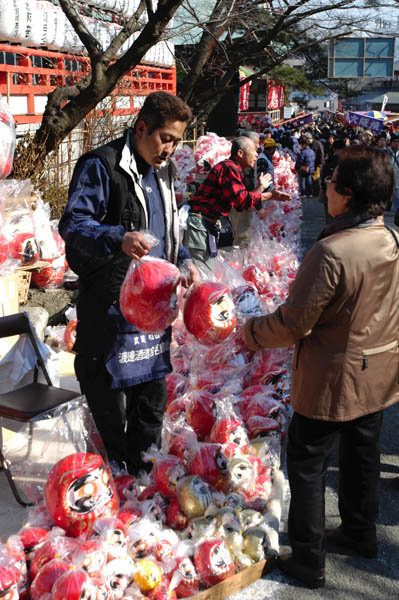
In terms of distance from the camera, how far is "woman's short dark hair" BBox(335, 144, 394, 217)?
253cm

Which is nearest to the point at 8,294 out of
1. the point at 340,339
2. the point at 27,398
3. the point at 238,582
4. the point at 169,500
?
the point at 27,398

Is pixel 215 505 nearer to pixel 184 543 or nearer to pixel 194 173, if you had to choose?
pixel 184 543

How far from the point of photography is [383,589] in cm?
288

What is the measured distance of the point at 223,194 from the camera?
571 centimetres

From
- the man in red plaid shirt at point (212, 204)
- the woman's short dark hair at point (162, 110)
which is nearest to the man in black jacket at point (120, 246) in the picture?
the woman's short dark hair at point (162, 110)

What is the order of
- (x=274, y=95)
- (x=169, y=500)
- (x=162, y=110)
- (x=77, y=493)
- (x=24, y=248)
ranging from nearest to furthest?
1. (x=77, y=493)
2. (x=162, y=110)
3. (x=169, y=500)
4. (x=24, y=248)
5. (x=274, y=95)

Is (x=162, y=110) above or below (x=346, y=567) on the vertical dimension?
above

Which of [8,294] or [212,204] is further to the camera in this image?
[212,204]

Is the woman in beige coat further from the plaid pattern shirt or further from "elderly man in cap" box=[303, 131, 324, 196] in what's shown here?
"elderly man in cap" box=[303, 131, 324, 196]

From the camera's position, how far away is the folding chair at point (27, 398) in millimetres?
3240

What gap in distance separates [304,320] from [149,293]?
0.67 m

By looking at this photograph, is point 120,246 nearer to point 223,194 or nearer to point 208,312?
point 208,312

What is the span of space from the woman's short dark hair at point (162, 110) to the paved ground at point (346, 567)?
210cm

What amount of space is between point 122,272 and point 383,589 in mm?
1882
